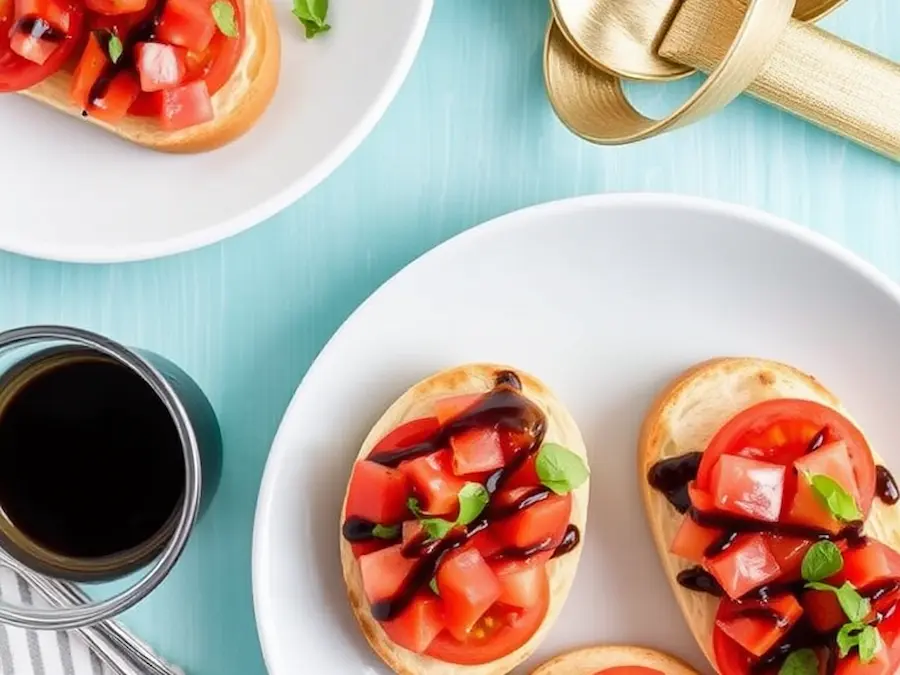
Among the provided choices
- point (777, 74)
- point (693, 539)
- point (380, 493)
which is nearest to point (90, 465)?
point (380, 493)

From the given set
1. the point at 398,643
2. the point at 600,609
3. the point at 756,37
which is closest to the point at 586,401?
the point at 600,609

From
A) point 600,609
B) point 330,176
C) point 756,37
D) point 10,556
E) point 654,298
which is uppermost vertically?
point 756,37

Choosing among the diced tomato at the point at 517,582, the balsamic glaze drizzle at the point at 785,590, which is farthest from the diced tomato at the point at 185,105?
the balsamic glaze drizzle at the point at 785,590

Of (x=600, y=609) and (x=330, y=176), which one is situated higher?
(x=330, y=176)

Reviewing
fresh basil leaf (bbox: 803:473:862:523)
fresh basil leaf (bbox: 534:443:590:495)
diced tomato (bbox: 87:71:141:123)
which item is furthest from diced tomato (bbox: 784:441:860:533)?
diced tomato (bbox: 87:71:141:123)

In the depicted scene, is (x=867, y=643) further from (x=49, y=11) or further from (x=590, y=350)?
(x=49, y=11)

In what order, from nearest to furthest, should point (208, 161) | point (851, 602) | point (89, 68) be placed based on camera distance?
point (851, 602)
point (89, 68)
point (208, 161)

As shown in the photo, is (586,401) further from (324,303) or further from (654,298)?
A: (324,303)
